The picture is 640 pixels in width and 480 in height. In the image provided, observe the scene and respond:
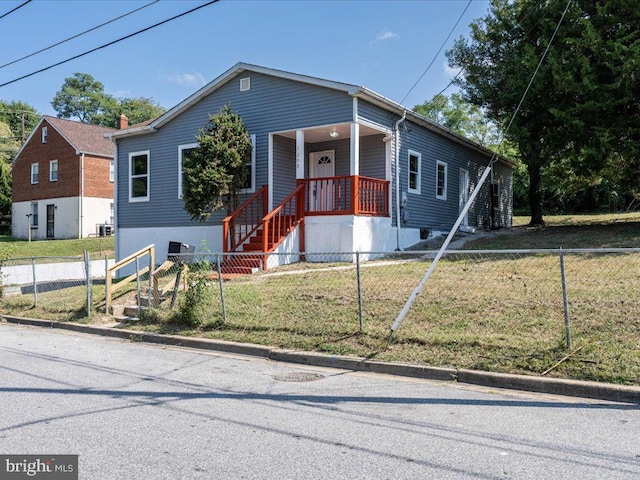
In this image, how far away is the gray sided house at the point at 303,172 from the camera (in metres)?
14.7

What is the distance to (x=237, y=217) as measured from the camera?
1645cm

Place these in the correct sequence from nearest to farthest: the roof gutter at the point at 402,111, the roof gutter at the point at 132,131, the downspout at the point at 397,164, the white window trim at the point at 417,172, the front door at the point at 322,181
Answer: the roof gutter at the point at 402,111 < the front door at the point at 322,181 < the downspout at the point at 397,164 < the white window trim at the point at 417,172 < the roof gutter at the point at 132,131

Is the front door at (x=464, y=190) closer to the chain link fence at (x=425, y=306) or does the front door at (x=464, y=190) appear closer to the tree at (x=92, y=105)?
the chain link fence at (x=425, y=306)

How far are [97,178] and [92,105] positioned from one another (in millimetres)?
40471

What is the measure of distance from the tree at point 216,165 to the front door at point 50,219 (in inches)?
930

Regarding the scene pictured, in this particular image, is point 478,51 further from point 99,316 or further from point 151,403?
point 151,403

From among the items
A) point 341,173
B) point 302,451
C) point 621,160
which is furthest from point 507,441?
point 621,160

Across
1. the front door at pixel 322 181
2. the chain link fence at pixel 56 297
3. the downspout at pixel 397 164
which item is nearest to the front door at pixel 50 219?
the chain link fence at pixel 56 297

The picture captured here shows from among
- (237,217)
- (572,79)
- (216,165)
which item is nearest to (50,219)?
(237,217)

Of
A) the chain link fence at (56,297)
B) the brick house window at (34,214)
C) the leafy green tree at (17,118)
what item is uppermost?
the leafy green tree at (17,118)

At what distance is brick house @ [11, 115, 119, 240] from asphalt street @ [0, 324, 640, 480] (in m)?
28.4

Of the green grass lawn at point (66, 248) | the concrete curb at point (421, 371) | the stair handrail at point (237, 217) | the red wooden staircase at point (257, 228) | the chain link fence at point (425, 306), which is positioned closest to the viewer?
the concrete curb at point (421, 371)

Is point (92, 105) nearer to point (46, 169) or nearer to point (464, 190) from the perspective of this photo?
point (46, 169)

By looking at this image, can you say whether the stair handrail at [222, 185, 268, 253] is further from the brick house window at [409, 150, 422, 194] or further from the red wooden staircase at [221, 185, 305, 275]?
the brick house window at [409, 150, 422, 194]
